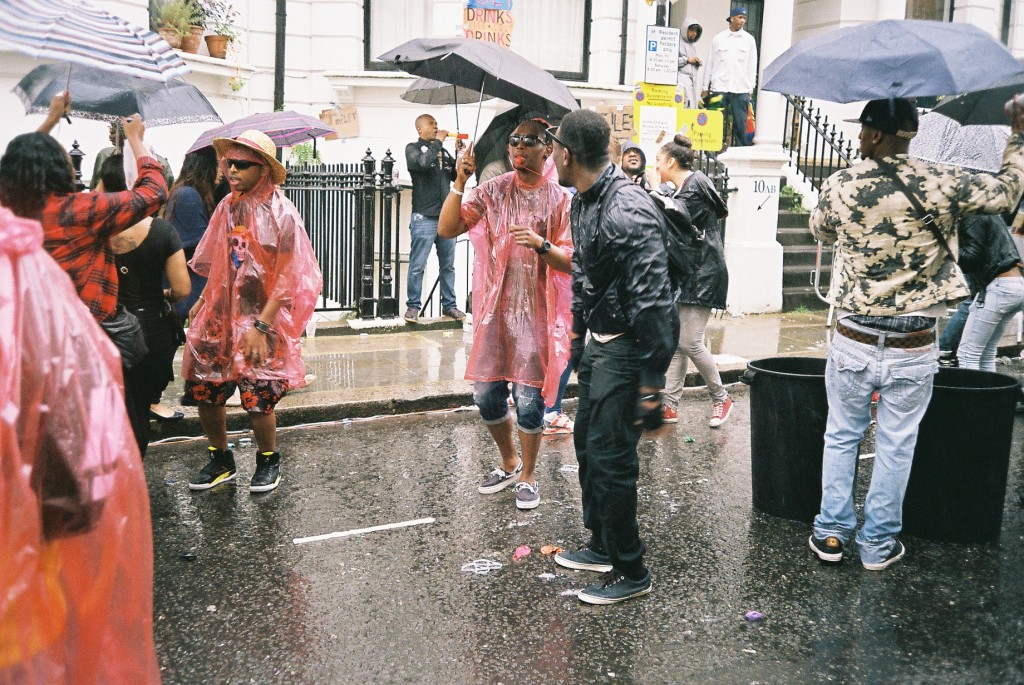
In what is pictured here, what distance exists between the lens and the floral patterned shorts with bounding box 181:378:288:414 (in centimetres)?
542

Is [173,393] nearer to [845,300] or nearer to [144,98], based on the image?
[144,98]

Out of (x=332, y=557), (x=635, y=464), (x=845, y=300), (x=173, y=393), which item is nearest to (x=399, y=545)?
(x=332, y=557)

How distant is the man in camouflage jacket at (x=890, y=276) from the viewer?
4281 millimetres

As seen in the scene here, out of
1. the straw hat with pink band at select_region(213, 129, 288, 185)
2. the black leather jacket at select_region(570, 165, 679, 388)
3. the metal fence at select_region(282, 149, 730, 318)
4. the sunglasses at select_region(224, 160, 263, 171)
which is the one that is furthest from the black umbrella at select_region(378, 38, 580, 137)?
the metal fence at select_region(282, 149, 730, 318)

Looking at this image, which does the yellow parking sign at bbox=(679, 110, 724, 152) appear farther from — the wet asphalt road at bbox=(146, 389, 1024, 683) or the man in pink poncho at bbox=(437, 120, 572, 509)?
the man in pink poncho at bbox=(437, 120, 572, 509)

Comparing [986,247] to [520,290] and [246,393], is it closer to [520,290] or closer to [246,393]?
[520,290]

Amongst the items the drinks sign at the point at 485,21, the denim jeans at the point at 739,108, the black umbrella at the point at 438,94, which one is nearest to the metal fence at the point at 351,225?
the drinks sign at the point at 485,21

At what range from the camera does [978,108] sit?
494 centimetres

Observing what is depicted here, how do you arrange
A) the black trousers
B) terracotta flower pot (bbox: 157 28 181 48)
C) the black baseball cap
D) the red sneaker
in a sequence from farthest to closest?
terracotta flower pot (bbox: 157 28 181 48) < the red sneaker < the black baseball cap < the black trousers

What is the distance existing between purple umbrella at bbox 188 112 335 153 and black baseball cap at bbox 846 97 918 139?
12.8 ft

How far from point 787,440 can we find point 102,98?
3.96m

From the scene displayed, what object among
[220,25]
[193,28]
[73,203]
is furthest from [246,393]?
[220,25]

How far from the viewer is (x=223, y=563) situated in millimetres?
4617

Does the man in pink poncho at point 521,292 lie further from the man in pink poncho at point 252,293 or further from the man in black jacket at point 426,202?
the man in black jacket at point 426,202
